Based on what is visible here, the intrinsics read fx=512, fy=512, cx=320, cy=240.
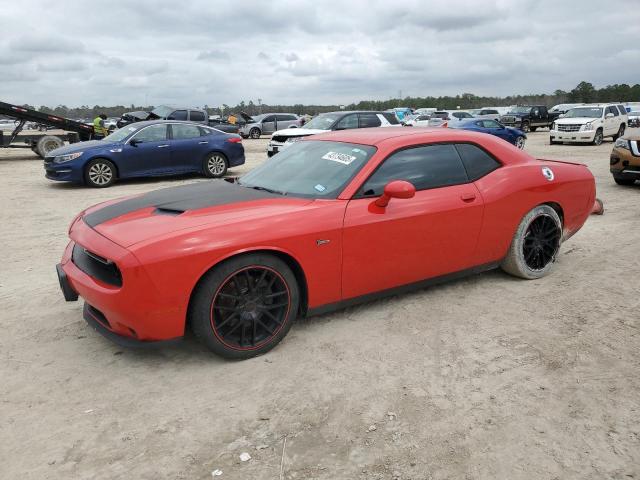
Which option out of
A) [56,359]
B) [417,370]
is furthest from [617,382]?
[56,359]

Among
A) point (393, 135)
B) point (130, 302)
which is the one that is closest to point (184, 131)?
point (393, 135)

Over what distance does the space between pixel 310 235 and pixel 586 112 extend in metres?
21.9

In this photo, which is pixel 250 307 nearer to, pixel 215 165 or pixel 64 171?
pixel 64 171

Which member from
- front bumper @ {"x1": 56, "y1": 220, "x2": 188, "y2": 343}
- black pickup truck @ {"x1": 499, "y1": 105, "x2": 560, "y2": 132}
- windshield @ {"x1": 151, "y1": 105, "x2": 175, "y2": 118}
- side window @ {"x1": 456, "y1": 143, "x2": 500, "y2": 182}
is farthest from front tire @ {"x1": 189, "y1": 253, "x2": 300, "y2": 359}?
black pickup truck @ {"x1": 499, "y1": 105, "x2": 560, "y2": 132}

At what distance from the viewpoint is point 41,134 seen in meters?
17.2

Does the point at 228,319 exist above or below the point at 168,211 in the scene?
below

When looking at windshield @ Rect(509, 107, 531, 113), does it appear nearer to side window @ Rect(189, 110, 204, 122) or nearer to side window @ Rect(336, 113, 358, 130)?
side window @ Rect(189, 110, 204, 122)

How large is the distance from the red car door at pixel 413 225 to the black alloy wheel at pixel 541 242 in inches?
29.2

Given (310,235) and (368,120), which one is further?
(368,120)

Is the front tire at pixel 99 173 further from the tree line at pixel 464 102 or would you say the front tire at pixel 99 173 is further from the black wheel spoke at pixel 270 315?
the tree line at pixel 464 102

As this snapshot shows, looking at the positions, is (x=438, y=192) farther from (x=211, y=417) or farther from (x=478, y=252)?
(x=211, y=417)

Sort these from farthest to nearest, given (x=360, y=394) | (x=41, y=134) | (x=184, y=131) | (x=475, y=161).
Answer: (x=41, y=134) → (x=184, y=131) → (x=475, y=161) → (x=360, y=394)

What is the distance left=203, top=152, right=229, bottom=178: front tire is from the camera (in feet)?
40.2

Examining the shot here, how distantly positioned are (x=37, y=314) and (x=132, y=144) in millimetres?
7755
